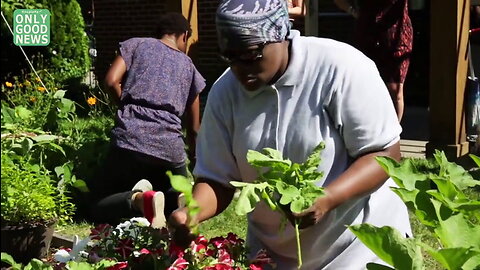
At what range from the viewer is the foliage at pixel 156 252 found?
2.21m

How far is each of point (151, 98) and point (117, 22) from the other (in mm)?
8387

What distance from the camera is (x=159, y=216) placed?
393cm

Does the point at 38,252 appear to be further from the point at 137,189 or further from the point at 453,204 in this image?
the point at 453,204

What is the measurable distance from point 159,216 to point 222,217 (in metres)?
1.74

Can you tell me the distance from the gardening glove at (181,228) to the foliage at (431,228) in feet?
2.09

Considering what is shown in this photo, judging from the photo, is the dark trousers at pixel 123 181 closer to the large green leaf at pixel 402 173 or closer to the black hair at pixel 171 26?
the black hair at pixel 171 26

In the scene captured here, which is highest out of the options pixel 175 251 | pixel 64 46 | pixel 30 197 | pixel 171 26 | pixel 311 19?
pixel 171 26

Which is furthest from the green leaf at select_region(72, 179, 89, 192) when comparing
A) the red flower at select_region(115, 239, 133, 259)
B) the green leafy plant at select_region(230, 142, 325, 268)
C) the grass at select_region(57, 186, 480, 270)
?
the green leafy plant at select_region(230, 142, 325, 268)

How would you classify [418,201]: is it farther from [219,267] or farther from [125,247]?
[125,247]

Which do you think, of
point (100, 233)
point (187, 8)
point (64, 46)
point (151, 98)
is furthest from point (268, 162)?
point (64, 46)

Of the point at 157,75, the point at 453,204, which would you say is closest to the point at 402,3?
the point at 157,75

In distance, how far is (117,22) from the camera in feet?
43.0

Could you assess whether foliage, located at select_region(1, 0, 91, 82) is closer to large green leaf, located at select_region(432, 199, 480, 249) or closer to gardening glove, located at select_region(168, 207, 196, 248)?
gardening glove, located at select_region(168, 207, 196, 248)

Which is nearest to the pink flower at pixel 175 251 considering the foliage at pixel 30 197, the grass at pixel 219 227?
the foliage at pixel 30 197
